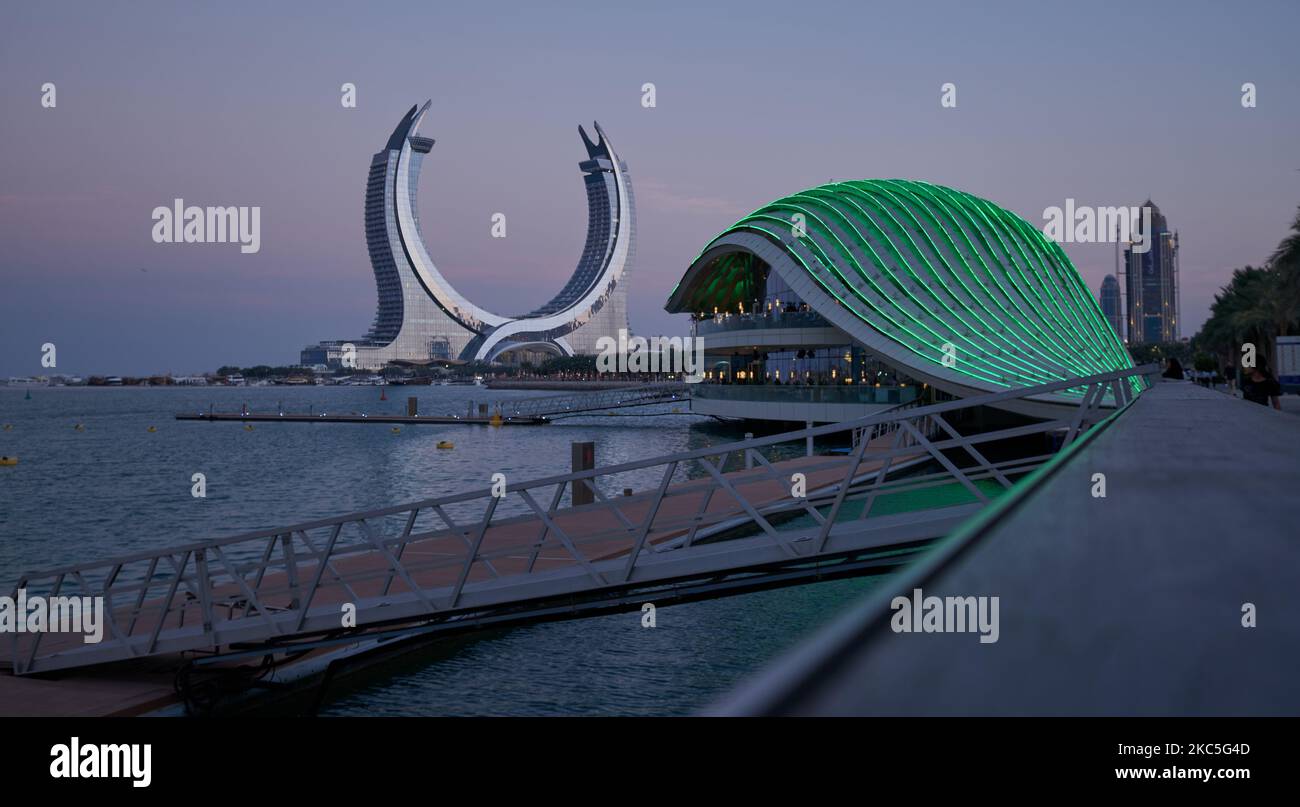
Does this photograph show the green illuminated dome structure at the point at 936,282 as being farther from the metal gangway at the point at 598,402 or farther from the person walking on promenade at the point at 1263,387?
the metal gangway at the point at 598,402

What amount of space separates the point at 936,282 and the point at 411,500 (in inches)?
1159

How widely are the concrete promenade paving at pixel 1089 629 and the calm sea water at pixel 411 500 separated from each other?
890 cm

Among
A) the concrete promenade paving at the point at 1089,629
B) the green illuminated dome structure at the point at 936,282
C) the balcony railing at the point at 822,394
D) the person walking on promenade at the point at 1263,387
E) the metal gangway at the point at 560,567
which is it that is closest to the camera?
the concrete promenade paving at the point at 1089,629

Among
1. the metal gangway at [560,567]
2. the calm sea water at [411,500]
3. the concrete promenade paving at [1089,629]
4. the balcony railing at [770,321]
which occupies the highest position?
the balcony railing at [770,321]

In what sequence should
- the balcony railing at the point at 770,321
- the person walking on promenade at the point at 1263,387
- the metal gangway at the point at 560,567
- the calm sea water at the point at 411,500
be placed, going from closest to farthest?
the metal gangway at the point at 560,567, the calm sea water at the point at 411,500, the person walking on promenade at the point at 1263,387, the balcony railing at the point at 770,321

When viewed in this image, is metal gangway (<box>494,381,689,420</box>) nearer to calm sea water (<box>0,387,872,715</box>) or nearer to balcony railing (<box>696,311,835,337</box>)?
calm sea water (<box>0,387,872,715</box>)

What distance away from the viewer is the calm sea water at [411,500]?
13.2 m

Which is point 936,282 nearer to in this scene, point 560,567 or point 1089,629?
point 560,567

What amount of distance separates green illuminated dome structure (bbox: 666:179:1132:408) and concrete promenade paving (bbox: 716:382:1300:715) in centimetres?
4072

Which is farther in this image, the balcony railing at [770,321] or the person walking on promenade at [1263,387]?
the balcony railing at [770,321]

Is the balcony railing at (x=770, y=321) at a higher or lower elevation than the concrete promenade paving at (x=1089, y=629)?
higher

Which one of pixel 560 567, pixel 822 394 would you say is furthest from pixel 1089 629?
pixel 822 394

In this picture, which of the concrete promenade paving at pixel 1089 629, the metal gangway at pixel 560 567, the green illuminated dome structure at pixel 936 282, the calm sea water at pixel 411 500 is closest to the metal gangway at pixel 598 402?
the calm sea water at pixel 411 500
